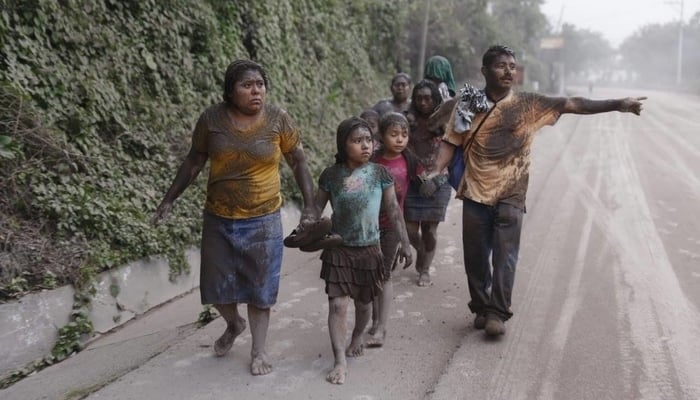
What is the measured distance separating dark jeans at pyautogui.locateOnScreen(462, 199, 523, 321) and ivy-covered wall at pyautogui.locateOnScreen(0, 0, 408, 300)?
2.77 m

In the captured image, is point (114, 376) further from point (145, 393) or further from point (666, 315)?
point (666, 315)

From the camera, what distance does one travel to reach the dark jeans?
15.3ft

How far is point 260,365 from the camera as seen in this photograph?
412 centimetres

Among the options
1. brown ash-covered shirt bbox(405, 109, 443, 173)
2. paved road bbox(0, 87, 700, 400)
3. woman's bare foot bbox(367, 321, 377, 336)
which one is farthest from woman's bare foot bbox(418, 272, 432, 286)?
woman's bare foot bbox(367, 321, 377, 336)

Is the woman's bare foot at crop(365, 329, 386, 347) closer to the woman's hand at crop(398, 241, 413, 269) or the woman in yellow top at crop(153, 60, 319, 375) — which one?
the woman's hand at crop(398, 241, 413, 269)

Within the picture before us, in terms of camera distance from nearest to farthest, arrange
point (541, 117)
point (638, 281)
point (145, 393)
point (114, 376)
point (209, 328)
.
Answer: point (145, 393) < point (114, 376) < point (541, 117) < point (209, 328) < point (638, 281)

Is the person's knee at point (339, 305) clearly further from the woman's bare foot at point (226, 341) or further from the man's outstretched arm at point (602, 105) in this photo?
the man's outstretched arm at point (602, 105)

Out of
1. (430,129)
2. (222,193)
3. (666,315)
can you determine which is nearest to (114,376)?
(222,193)

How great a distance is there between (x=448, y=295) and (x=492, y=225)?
1.17 m

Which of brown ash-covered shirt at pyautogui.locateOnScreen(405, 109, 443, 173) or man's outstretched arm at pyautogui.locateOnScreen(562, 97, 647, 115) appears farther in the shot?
brown ash-covered shirt at pyautogui.locateOnScreen(405, 109, 443, 173)

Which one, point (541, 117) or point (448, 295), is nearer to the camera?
point (541, 117)

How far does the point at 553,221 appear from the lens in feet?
27.7

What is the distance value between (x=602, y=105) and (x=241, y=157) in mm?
2478

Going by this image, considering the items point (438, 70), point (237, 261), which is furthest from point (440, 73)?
point (237, 261)
